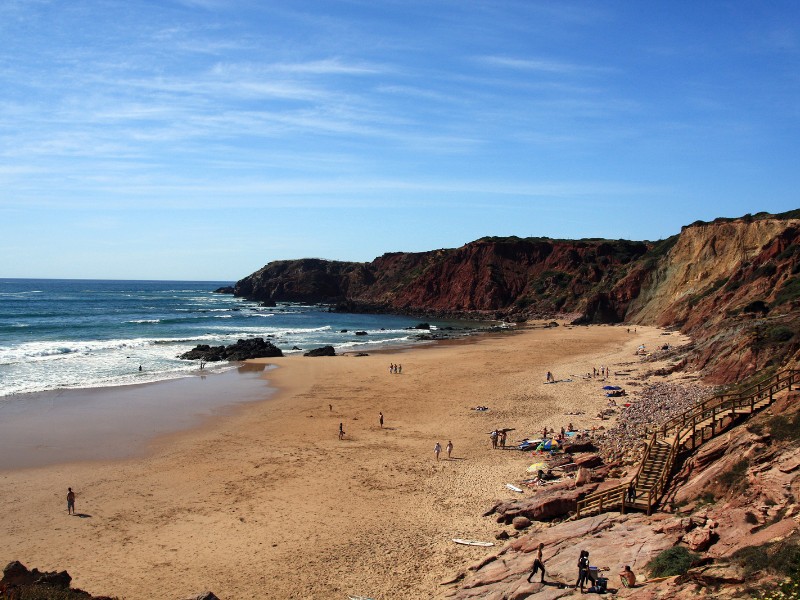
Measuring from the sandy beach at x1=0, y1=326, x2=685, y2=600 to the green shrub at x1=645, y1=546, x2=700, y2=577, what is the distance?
4.98 metres

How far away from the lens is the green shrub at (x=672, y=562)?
10766 millimetres

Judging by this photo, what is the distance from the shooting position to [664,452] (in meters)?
16.1

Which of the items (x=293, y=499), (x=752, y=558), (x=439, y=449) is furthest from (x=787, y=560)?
(x=439, y=449)

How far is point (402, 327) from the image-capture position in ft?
272

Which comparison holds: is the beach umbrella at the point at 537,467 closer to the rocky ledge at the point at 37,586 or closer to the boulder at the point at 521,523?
the boulder at the point at 521,523

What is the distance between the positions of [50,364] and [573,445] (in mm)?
39087

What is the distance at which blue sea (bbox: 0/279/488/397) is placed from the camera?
41.5 meters

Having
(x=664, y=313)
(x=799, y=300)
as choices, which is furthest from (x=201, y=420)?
(x=664, y=313)

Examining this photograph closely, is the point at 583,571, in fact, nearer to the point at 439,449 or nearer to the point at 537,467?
the point at 537,467

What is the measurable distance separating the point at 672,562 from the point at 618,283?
70.2 m

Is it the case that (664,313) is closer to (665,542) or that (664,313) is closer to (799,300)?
(799,300)

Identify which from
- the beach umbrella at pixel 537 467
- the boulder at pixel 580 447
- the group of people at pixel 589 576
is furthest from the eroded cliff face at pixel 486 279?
the group of people at pixel 589 576

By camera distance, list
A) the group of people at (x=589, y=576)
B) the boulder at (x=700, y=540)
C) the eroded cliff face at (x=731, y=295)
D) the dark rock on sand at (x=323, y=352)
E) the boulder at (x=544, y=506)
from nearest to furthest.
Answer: the group of people at (x=589, y=576), the boulder at (x=700, y=540), the boulder at (x=544, y=506), the eroded cliff face at (x=731, y=295), the dark rock on sand at (x=323, y=352)

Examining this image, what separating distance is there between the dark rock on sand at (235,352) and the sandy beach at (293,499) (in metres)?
16.8
